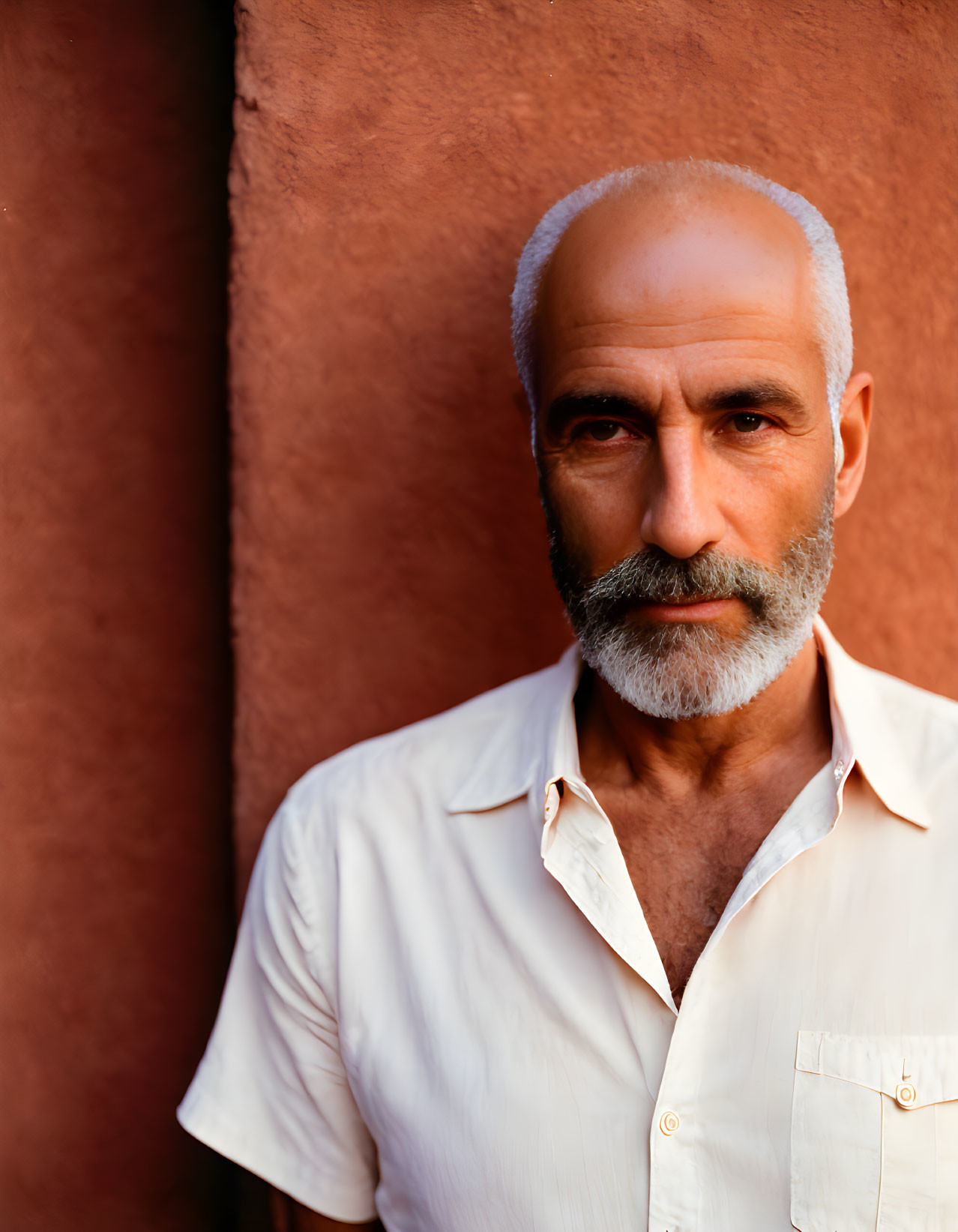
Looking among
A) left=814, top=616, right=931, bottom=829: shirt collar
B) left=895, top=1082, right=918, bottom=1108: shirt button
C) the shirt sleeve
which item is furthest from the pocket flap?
the shirt sleeve

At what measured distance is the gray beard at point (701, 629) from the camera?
4.70 feet

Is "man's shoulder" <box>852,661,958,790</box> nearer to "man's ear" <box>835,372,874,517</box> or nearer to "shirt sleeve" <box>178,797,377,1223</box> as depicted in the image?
"man's ear" <box>835,372,874,517</box>

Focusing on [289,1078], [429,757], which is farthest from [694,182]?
[289,1078]

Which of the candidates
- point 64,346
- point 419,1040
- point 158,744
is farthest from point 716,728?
point 64,346

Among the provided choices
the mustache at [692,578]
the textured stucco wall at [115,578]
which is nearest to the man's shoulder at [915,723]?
the mustache at [692,578]

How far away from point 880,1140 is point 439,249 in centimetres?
157

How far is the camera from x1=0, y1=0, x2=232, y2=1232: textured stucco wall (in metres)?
1.96

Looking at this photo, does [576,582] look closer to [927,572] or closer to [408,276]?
[408,276]

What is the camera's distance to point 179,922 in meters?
1.97

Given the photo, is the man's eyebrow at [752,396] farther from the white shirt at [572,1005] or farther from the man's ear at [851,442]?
the white shirt at [572,1005]

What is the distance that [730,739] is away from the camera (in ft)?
5.22

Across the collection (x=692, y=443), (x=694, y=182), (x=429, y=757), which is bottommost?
(x=429, y=757)

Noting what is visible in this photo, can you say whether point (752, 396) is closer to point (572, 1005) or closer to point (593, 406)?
point (593, 406)

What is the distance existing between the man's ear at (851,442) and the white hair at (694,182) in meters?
0.05
